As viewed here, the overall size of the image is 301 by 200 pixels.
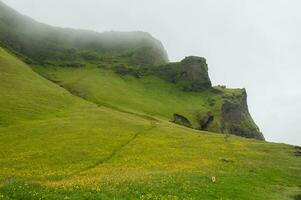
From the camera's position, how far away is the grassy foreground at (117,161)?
3381 centimetres

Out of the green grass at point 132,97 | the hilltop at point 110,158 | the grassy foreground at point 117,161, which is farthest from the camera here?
the green grass at point 132,97

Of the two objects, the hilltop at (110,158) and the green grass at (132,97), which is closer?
the hilltop at (110,158)

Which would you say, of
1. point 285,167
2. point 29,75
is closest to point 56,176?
point 285,167

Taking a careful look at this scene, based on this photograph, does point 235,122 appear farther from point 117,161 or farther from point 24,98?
point 117,161

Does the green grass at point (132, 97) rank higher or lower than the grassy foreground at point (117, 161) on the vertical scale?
higher

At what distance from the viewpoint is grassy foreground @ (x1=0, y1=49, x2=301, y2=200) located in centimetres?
3381

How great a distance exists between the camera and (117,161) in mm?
56156

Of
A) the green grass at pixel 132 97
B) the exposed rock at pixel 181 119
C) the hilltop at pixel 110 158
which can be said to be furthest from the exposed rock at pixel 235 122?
the hilltop at pixel 110 158

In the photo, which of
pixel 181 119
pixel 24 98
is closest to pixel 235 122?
pixel 181 119

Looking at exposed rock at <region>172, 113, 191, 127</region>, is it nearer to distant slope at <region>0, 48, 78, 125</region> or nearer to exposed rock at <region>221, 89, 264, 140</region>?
exposed rock at <region>221, 89, 264, 140</region>

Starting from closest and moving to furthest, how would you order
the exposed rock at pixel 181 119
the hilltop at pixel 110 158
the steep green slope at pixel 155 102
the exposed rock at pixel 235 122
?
the hilltop at pixel 110 158
the exposed rock at pixel 181 119
the steep green slope at pixel 155 102
the exposed rock at pixel 235 122

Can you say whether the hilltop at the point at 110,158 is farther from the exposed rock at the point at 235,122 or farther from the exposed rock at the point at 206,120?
the exposed rock at the point at 235,122

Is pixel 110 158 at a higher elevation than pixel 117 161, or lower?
higher

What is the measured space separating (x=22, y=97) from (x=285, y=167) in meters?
70.9
